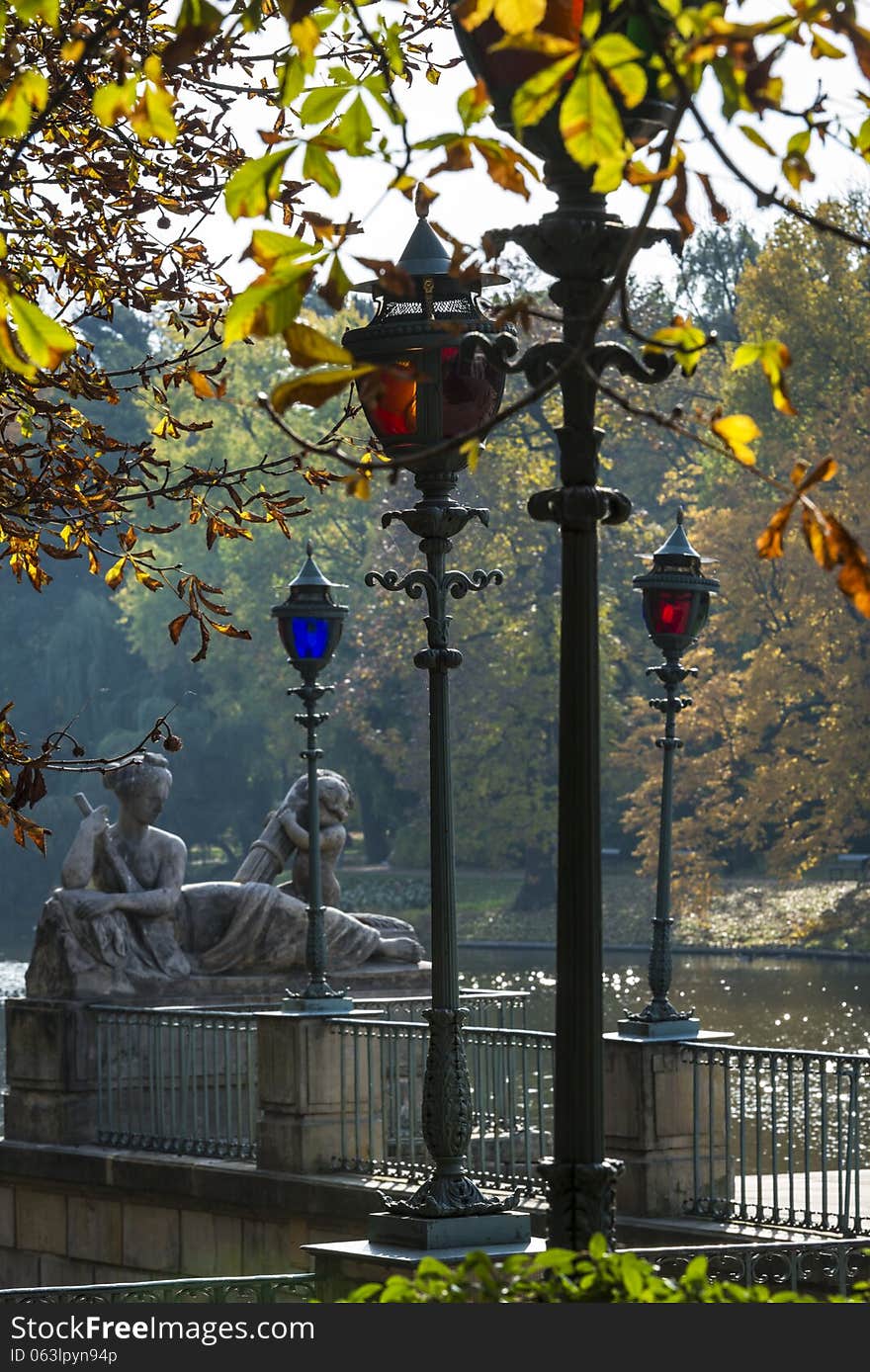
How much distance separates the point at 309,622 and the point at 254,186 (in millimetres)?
11549

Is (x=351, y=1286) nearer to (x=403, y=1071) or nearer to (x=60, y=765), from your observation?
(x=60, y=765)

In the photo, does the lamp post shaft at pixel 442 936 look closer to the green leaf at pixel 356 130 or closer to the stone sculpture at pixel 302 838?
the green leaf at pixel 356 130

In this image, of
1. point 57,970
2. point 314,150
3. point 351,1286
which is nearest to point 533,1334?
point 314,150

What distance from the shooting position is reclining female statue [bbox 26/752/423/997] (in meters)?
17.4

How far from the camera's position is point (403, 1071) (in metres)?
18.0

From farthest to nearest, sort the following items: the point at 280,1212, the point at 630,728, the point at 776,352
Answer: the point at 630,728
the point at 280,1212
the point at 776,352

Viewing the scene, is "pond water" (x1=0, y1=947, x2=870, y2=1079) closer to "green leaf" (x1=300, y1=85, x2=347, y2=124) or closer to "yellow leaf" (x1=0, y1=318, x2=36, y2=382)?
"yellow leaf" (x1=0, y1=318, x2=36, y2=382)

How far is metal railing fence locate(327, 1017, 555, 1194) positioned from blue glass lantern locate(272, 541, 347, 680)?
247 centimetres

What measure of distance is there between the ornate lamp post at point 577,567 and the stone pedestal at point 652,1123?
308 inches

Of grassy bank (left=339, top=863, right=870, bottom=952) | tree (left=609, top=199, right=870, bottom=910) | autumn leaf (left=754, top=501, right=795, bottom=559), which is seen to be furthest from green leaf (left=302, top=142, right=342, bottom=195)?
grassy bank (left=339, top=863, right=870, bottom=952)

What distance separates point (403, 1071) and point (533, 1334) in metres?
13.5

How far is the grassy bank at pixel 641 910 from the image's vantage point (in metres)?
48.2

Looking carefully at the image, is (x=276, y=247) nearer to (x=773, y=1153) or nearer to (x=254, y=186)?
(x=254, y=186)

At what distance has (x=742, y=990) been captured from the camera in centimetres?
4016
